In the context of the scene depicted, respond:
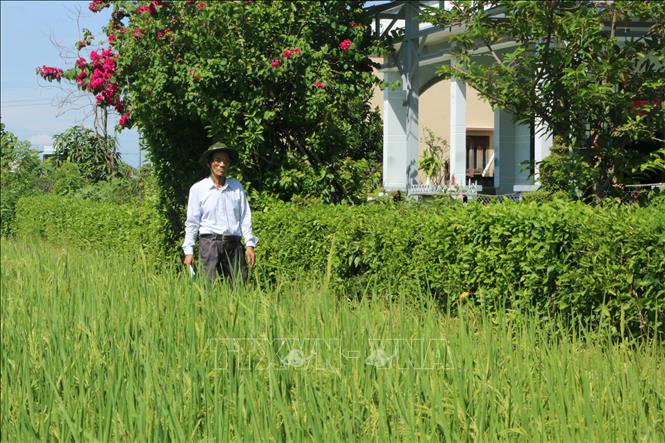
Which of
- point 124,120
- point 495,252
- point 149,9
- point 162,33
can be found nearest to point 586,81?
point 495,252

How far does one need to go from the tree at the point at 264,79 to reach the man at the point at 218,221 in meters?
2.46

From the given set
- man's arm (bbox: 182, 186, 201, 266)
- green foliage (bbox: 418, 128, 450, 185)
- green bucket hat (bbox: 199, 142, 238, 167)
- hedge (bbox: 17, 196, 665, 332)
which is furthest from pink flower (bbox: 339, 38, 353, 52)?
green foliage (bbox: 418, 128, 450, 185)

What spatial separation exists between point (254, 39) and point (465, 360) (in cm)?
716

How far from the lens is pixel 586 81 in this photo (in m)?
7.57

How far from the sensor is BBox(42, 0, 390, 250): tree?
9.98 meters

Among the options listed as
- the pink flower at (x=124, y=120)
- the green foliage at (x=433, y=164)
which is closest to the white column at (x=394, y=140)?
the green foliage at (x=433, y=164)

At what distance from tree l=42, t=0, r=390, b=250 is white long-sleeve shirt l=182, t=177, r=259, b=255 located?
2479mm

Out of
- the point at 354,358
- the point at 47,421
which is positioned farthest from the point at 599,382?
the point at 47,421

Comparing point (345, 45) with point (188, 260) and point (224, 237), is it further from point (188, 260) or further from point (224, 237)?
point (188, 260)

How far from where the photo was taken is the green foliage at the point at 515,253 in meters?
5.68

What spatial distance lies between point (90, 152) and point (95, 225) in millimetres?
7278

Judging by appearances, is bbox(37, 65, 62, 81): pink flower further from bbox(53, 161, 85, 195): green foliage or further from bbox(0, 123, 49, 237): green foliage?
bbox(0, 123, 49, 237): green foliage

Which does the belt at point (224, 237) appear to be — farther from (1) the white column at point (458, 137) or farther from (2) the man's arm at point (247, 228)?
(1) the white column at point (458, 137)

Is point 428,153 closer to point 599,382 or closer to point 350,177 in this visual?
point 350,177
